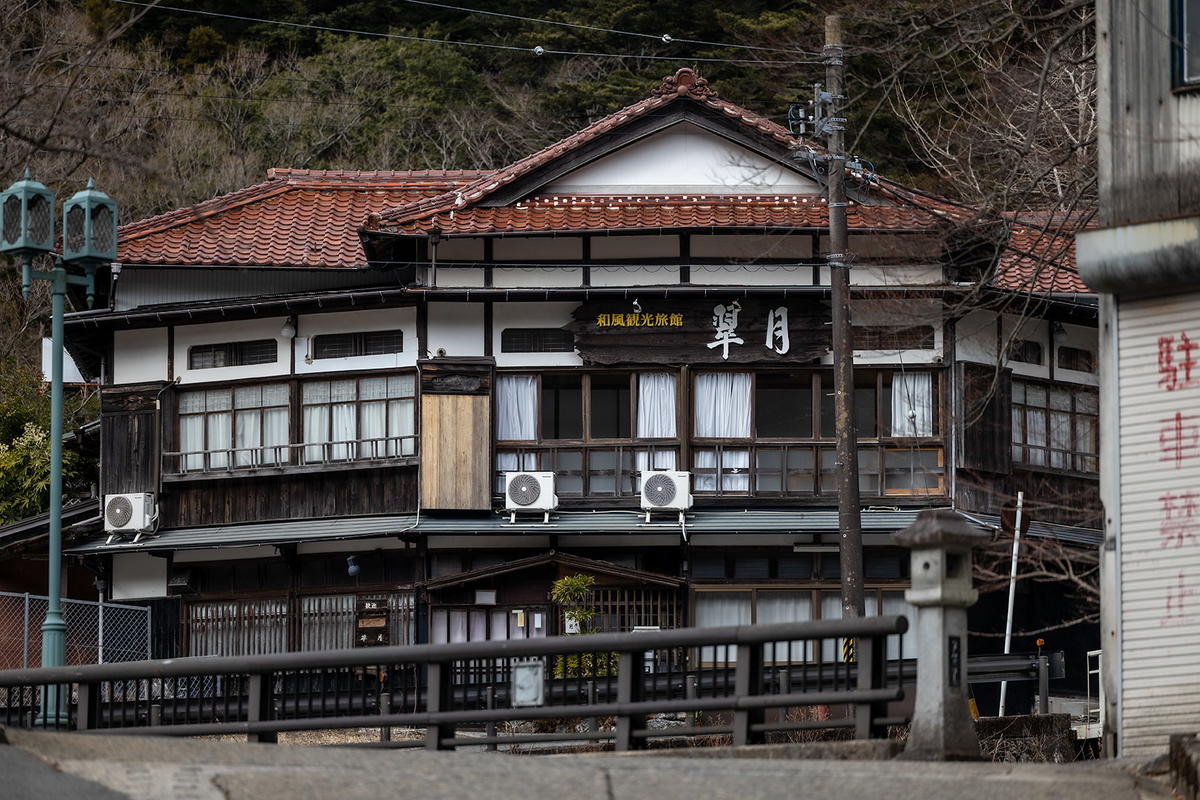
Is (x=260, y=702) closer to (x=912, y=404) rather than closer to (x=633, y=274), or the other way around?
(x=633, y=274)

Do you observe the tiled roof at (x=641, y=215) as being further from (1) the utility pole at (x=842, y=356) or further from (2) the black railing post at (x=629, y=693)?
(2) the black railing post at (x=629, y=693)

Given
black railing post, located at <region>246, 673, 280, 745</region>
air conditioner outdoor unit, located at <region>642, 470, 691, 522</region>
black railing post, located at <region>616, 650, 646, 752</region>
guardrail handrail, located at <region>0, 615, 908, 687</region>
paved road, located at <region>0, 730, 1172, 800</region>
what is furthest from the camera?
air conditioner outdoor unit, located at <region>642, 470, 691, 522</region>

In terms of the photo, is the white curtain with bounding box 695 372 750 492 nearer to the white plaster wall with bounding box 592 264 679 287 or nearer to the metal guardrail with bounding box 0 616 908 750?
the white plaster wall with bounding box 592 264 679 287

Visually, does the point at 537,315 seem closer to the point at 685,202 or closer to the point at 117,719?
the point at 685,202

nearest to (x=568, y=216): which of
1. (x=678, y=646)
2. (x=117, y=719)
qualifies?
(x=117, y=719)

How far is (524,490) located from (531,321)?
3.12 meters

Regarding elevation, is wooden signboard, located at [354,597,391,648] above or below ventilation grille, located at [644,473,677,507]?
below

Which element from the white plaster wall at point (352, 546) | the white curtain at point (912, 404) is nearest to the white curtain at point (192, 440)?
the white plaster wall at point (352, 546)

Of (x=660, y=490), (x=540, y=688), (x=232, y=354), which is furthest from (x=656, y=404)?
(x=540, y=688)

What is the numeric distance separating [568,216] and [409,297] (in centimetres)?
310

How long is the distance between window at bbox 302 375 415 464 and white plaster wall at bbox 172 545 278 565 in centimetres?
184

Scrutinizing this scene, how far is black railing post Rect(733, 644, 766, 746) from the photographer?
12648 millimetres

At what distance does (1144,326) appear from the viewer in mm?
13680

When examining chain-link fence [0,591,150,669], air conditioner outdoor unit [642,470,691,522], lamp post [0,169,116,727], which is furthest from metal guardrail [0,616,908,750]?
chain-link fence [0,591,150,669]
